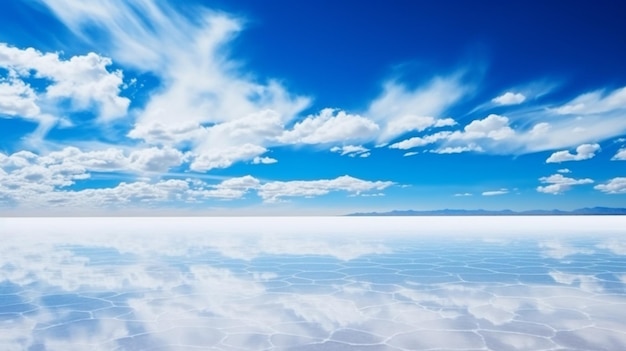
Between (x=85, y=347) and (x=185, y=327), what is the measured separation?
725 mm

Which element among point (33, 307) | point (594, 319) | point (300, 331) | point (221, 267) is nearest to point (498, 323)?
point (594, 319)

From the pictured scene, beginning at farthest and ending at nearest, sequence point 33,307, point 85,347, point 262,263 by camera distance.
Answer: point 262,263
point 33,307
point 85,347

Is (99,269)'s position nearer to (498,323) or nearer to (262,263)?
(262,263)

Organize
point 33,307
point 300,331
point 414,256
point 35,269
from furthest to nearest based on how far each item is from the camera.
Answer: point 414,256
point 35,269
point 33,307
point 300,331

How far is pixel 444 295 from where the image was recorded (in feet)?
16.1

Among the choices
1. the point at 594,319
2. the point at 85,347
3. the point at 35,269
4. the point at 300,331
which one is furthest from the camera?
the point at 35,269

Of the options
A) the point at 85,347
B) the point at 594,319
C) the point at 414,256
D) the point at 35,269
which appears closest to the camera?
the point at 85,347

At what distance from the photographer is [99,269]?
23.6 ft

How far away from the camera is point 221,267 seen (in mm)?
7344

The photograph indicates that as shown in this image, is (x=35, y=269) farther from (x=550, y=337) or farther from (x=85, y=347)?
(x=550, y=337)

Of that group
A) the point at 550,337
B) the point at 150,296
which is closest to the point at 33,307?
the point at 150,296

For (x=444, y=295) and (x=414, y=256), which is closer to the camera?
(x=444, y=295)

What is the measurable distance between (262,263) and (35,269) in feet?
11.0

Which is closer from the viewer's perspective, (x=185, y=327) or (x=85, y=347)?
(x=85, y=347)
